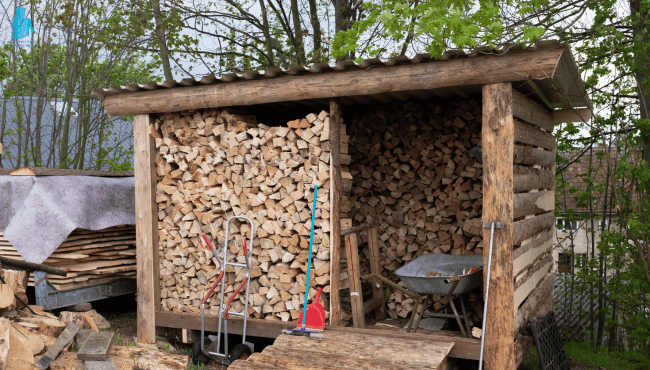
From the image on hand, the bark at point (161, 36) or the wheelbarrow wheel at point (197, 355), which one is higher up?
the bark at point (161, 36)

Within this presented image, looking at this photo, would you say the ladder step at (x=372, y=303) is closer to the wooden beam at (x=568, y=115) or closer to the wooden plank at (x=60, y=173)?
the wooden beam at (x=568, y=115)

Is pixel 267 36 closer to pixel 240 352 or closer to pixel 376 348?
pixel 240 352

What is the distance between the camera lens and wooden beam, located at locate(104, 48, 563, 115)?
12.5ft

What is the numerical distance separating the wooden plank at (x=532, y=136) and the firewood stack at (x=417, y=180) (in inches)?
23.1

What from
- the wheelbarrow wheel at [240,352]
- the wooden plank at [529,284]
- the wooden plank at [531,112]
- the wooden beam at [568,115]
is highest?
the wooden beam at [568,115]

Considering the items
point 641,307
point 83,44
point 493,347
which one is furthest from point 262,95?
point 83,44

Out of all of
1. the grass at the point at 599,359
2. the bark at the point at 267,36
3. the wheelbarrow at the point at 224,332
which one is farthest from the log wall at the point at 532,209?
the bark at the point at 267,36

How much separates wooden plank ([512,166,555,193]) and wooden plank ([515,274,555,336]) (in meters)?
0.94

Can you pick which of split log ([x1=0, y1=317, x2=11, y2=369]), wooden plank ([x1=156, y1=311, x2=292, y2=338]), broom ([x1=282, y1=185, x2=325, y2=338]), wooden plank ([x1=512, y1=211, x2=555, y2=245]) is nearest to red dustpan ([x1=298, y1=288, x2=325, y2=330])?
broom ([x1=282, y1=185, x2=325, y2=338])

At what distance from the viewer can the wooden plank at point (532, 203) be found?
4.21 metres

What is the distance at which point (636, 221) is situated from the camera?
5.02 m

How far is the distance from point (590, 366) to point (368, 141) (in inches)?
127

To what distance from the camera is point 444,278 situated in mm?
4145

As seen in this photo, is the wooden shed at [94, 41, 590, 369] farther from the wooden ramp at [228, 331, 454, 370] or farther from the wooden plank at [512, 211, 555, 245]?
the wooden ramp at [228, 331, 454, 370]
